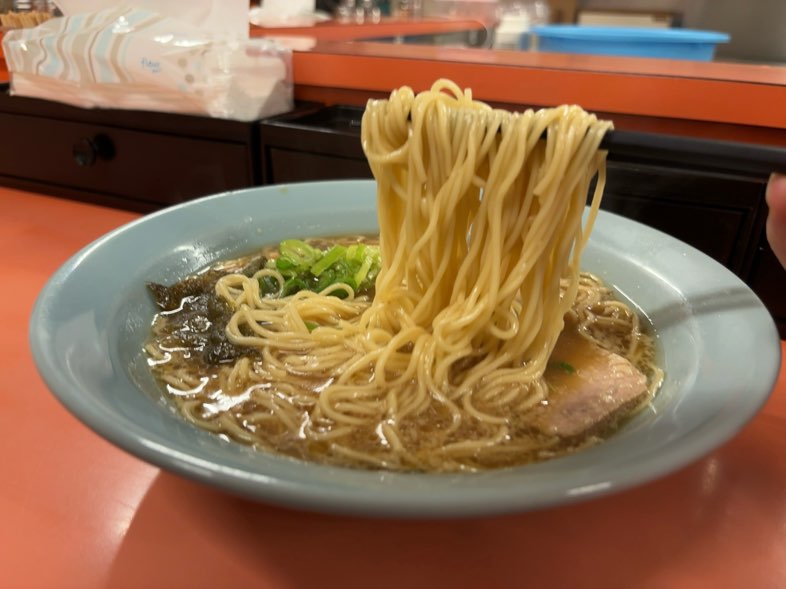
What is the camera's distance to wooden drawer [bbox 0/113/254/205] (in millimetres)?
1619

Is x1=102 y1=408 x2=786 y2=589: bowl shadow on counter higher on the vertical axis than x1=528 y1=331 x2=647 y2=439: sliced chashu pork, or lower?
lower

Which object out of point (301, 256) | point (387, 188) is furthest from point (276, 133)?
point (387, 188)

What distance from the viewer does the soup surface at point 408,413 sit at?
2.81 feet

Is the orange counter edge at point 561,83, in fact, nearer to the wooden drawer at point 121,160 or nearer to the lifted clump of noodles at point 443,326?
the wooden drawer at point 121,160

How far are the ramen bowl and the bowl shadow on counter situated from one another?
0.10 metres

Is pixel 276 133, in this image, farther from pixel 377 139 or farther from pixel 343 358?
pixel 343 358

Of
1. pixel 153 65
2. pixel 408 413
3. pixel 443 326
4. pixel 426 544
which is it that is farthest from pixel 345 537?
pixel 153 65

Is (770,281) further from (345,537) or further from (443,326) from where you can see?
(345,537)

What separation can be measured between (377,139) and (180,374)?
50 cm

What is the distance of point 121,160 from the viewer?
1734 millimetres

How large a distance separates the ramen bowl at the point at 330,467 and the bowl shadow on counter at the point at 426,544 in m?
0.10

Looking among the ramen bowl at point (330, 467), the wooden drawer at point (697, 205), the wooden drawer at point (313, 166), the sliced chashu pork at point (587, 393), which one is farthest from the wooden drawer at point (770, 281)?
the wooden drawer at point (313, 166)

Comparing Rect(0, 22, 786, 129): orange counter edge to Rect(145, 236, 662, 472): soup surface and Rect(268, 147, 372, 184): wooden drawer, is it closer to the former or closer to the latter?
Rect(268, 147, 372, 184): wooden drawer

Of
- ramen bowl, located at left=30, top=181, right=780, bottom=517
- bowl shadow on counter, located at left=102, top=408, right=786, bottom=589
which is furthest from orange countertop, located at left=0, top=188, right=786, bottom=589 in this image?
ramen bowl, located at left=30, top=181, right=780, bottom=517
